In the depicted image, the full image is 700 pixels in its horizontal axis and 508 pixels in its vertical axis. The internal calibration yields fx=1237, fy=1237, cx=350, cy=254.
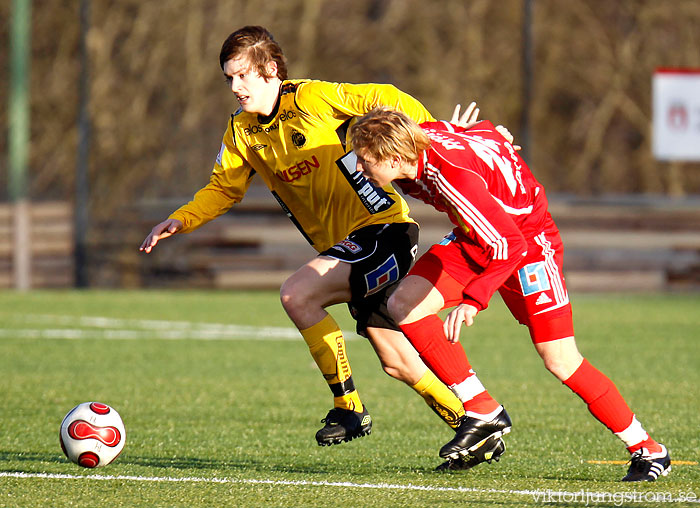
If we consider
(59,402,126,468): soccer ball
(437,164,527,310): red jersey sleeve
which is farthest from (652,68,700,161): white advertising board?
(59,402,126,468): soccer ball

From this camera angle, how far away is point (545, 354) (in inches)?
213

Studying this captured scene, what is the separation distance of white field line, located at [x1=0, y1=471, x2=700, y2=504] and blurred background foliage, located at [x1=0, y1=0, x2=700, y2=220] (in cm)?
1856

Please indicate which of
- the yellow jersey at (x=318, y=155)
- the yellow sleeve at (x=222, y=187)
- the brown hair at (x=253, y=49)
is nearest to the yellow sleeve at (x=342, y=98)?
the yellow jersey at (x=318, y=155)

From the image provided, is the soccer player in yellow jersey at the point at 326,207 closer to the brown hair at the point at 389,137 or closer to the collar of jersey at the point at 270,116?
the collar of jersey at the point at 270,116

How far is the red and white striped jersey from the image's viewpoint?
5094 millimetres

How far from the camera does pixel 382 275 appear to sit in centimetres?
599

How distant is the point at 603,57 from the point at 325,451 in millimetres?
23559

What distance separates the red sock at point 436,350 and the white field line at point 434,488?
52 centimetres

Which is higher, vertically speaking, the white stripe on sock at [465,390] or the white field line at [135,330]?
the white field line at [135,330]

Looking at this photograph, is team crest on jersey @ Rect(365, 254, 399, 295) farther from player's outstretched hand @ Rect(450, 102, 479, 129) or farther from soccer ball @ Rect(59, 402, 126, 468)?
soccer ball @ Rect(59, 402, 126, 468)

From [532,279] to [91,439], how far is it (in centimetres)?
211

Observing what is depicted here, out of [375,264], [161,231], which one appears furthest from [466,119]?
[161,231]

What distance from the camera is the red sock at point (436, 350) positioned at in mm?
5453

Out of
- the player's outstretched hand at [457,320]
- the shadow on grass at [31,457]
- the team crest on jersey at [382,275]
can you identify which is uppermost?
the team crest on jersey at [382,275]
